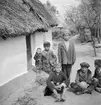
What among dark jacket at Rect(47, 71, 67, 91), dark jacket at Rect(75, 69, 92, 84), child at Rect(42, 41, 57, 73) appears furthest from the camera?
child at Rect(42, 41, 57, 73)

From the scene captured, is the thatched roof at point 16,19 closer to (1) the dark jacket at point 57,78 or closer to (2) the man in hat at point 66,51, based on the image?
(2) the man in hat at point 66,51

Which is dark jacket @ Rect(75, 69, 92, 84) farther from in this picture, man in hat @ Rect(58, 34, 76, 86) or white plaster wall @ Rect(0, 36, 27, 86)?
white plaster wall @ Rect(0, 36, 27, 86)

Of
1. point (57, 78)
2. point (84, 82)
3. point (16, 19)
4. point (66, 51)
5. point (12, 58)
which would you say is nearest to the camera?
point (57, 78)

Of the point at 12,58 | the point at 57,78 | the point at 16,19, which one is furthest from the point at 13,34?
the point at 57,78

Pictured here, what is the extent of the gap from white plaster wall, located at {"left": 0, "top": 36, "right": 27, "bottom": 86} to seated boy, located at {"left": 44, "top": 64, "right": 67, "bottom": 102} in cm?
136

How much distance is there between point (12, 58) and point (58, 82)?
1.73 meters

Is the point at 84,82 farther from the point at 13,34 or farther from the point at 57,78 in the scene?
the point at 13,34

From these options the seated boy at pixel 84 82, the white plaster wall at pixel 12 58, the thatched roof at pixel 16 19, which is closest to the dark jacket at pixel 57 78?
the seated boy at pixel 84 82

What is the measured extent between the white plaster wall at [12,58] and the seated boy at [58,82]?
1357 mm

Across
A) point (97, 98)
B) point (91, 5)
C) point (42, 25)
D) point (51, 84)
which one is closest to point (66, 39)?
point (51, 84)

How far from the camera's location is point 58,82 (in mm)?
5066

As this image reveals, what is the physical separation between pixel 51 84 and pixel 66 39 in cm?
151

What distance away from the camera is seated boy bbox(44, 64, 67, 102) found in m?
4.88

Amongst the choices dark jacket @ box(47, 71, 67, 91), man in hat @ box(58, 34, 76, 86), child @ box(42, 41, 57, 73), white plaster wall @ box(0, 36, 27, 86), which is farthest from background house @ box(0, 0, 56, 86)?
dark jacket @ box(47, 71, 67, 91)
